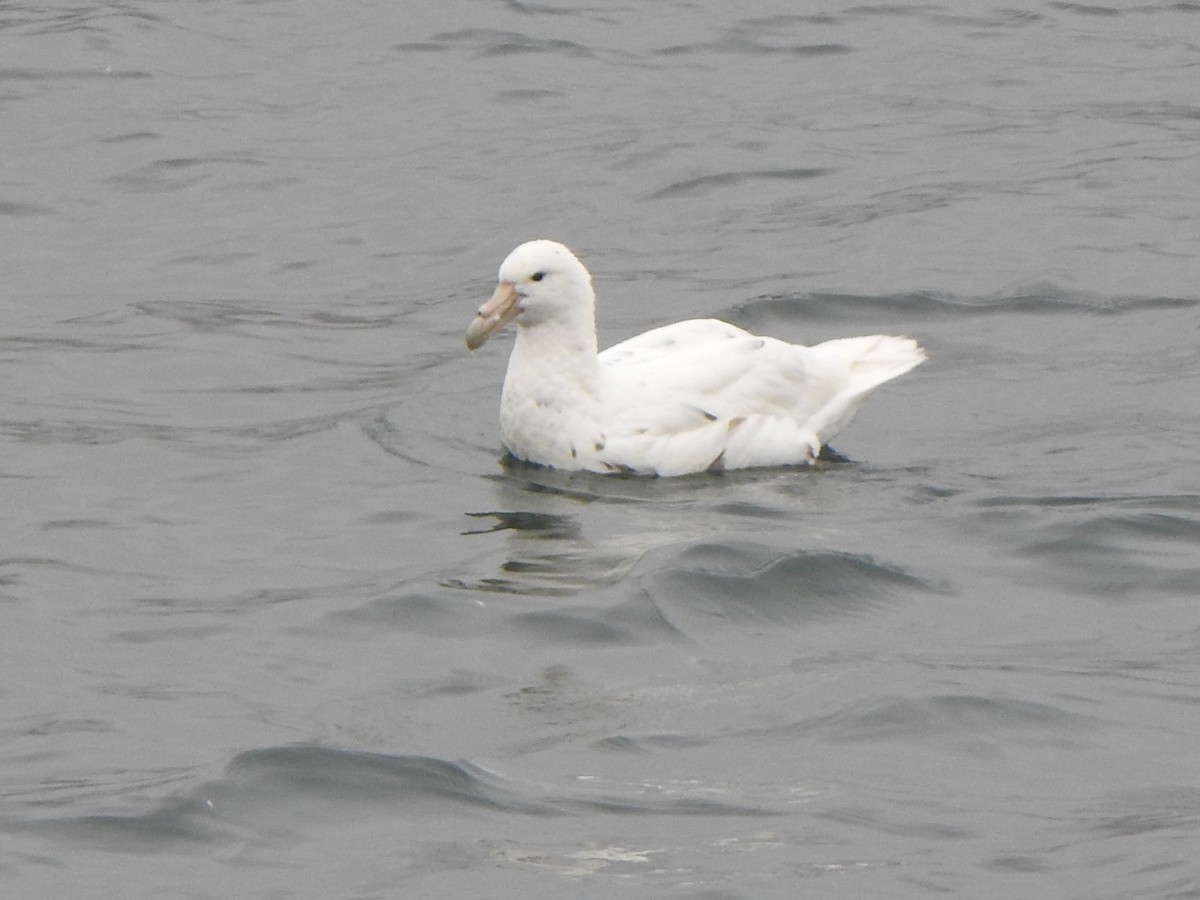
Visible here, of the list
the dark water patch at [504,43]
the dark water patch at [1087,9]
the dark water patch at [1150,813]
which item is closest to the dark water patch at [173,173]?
the dark water patch at [504,43]

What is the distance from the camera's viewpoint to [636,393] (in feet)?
35.6

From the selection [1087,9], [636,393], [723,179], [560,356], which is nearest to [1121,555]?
[636,393]

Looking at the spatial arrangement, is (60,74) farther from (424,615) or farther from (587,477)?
(424,615)

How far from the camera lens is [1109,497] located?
10.3 meters

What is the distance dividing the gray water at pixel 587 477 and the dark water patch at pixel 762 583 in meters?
0.02

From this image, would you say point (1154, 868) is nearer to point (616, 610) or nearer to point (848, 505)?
point (616, 610)

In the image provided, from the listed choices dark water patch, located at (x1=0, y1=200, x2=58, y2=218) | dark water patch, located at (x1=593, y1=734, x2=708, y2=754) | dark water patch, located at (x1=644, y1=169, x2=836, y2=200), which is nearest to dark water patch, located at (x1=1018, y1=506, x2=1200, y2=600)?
dark water patch, located at (x1=593, y1=734, x2=708, y2=754)

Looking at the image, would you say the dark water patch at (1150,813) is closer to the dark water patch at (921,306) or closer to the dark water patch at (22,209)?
the dark water patch at (921,306)

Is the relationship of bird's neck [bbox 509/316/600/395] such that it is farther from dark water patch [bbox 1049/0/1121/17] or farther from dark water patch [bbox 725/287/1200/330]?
dark water patch [bbox 1049/0/1121/17]

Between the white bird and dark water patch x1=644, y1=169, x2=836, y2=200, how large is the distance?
Answer: 4.99 metres

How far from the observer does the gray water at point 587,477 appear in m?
7.01

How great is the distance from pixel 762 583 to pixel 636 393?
1917mm

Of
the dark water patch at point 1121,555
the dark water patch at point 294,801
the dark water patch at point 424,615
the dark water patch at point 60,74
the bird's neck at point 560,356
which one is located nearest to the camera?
the dark water patch at point 294,801

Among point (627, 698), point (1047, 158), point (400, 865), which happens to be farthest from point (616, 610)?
point (1047, 158)
